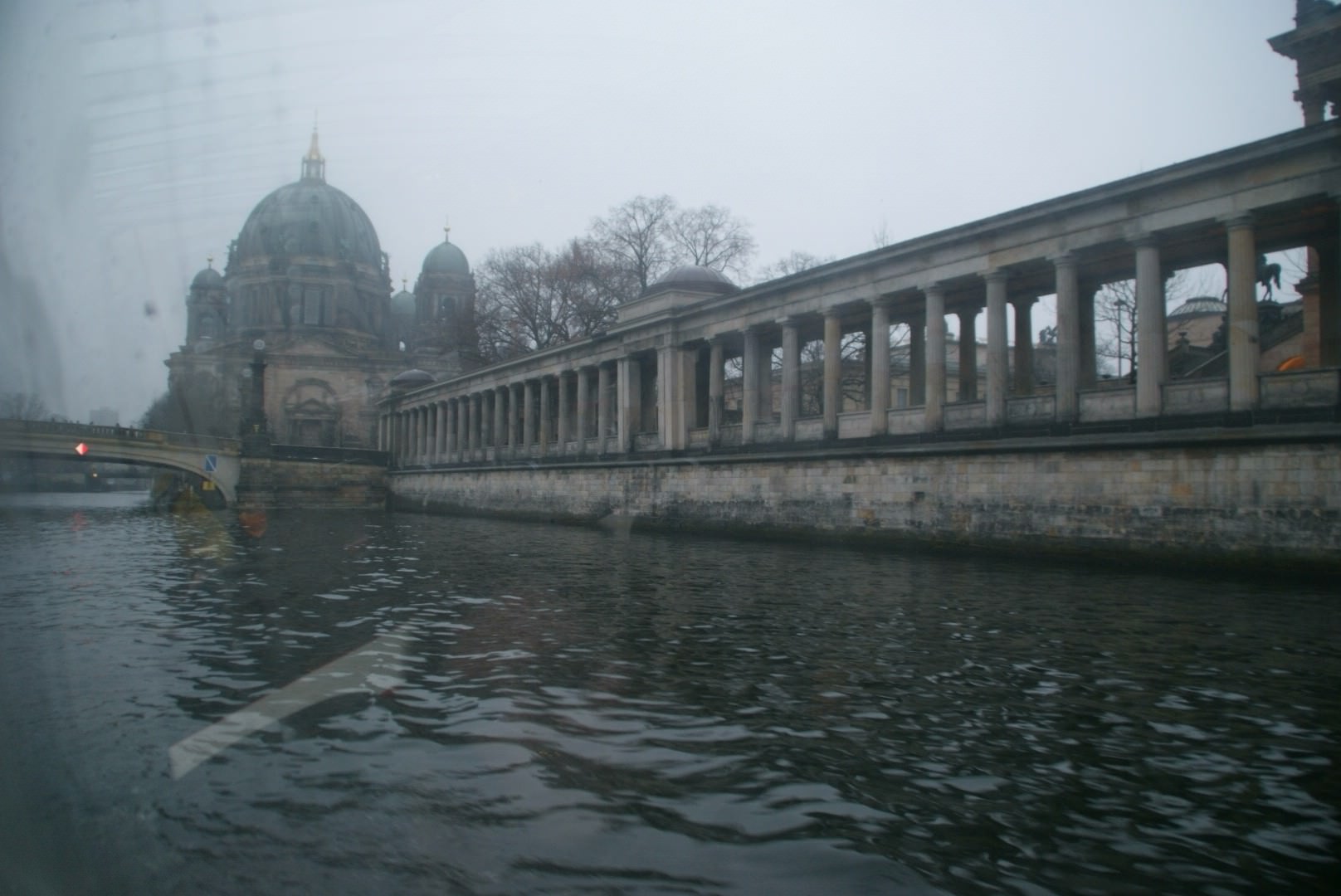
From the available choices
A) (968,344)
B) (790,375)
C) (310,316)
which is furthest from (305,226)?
(968,344)

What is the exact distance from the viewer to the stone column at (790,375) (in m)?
28.7

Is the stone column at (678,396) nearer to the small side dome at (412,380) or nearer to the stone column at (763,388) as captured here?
the stone column at (763,388)

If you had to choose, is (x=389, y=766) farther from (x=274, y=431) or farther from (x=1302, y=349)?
(x=274, y=431)

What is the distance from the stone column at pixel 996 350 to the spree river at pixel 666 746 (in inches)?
419

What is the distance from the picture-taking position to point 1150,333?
19.7m

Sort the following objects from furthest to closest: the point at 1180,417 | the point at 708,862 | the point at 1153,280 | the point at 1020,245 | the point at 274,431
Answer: the point at 274,431
the point at 1020,245
the point at 1153,280
the point at 1180,417
the point at 708,862

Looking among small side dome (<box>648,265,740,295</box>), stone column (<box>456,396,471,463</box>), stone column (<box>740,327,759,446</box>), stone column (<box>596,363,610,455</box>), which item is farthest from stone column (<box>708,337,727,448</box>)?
stone column (<box>456,396,471,463</box>)

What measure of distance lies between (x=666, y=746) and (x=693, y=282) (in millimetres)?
30291

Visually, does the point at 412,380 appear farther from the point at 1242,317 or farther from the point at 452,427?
the point at 1242,317

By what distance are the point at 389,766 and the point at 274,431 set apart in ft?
256

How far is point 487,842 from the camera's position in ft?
13.9

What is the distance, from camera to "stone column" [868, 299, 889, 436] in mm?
25312

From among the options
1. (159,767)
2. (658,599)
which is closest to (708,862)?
(159,767)

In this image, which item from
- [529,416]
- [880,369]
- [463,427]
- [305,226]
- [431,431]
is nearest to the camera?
[880,369]
